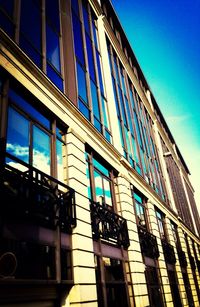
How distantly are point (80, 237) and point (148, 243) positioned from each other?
28.5 feet

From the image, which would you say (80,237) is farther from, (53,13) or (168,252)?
(168,252)

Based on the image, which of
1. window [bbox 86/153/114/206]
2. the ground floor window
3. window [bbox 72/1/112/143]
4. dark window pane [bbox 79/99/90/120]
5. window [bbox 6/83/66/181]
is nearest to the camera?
window [bbox 6/83/66/181]

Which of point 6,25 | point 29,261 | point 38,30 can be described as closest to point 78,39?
point 38,30

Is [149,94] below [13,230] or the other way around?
the other way around

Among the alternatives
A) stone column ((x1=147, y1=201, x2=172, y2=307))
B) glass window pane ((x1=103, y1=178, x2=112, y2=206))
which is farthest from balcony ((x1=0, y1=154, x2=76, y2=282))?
stone column ((x1=147, y1=201, x2=172, y2=307))

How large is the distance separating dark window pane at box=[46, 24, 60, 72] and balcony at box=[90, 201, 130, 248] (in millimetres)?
5900

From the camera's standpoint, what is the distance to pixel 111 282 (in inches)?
423

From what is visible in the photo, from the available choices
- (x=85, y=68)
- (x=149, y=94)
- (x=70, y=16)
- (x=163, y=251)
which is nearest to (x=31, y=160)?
(x=85, y=68)

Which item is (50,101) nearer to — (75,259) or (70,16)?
(75,259)

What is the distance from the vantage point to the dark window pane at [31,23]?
988cm

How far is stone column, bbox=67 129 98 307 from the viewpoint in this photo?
320 inches

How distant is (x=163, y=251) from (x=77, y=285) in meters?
12.7

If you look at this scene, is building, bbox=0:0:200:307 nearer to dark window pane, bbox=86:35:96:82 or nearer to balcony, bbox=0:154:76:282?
balcony, bbox=0:154:76:282

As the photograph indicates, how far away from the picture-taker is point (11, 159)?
23.6 ft
